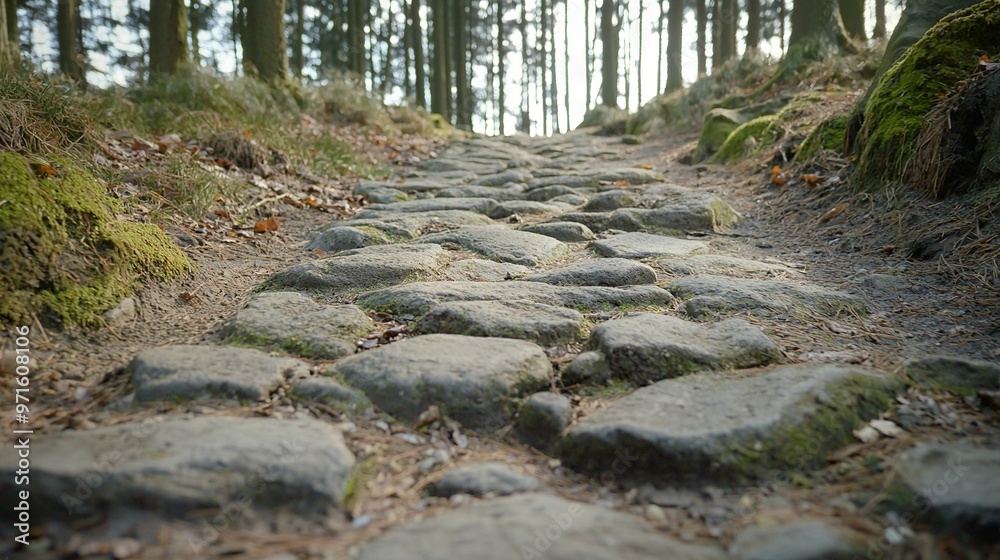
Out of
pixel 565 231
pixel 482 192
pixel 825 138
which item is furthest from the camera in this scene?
pixel 482 192

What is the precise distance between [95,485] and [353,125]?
8353mm

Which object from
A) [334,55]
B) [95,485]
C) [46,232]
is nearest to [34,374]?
[46,232]

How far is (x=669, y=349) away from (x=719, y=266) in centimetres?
122

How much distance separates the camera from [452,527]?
43.0 inches

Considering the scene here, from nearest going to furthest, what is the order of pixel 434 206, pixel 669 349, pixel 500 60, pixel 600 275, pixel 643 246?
pixel 669 349, pixel 600 275, pixel 643 246, pixel 434 206, pixel 500 60

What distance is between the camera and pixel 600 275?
8.58ft

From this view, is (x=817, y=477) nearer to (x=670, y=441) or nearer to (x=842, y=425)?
(x=842, y=425)

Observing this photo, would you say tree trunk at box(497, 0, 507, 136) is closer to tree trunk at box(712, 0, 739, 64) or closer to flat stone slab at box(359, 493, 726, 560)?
tree trunk at box(712, 0, 739, 64)

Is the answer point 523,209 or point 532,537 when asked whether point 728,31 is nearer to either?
point 523,209

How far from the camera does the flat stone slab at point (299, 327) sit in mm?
1882

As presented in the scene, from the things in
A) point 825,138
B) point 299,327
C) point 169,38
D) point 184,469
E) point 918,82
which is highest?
point 169,38

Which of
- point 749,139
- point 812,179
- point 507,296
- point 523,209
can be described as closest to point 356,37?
point 749,139

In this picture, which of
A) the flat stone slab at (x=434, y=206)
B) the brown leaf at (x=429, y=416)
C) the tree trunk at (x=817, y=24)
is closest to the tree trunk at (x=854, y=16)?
the tree trunk at (x=817, y=24)

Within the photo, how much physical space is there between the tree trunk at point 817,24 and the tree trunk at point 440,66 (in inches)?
346
